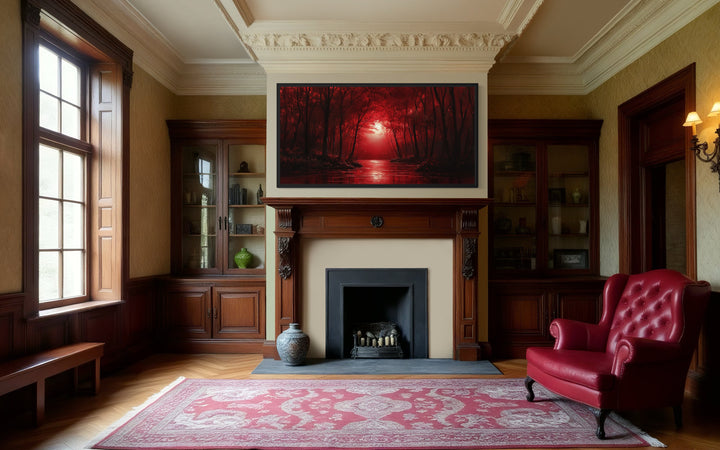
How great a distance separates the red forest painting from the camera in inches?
188

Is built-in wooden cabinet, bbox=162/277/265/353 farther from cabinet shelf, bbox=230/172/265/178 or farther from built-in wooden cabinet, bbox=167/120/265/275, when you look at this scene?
cabinet shelf, bbox=230/172/265/178

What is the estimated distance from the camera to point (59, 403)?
11.5 feet

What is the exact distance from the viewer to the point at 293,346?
445 cm

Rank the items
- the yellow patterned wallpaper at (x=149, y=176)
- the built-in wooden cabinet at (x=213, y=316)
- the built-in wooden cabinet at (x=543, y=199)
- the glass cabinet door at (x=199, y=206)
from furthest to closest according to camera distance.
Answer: the glass cabinet door at (x=199, y=206), the built-in wooden cabinet at (x=543, y=199), the built-in wooden cabinet at (x=213, y=316), the yellow patterned wallpaper at (x=149, y=176)

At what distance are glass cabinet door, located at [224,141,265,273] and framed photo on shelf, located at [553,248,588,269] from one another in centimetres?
357

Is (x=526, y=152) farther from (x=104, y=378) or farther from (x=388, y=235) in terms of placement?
(x=104, y=378)

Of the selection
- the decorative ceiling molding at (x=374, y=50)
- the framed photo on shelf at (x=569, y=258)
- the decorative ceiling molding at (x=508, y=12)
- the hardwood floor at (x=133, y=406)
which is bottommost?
the hardwood floor at (x=133, y=406)

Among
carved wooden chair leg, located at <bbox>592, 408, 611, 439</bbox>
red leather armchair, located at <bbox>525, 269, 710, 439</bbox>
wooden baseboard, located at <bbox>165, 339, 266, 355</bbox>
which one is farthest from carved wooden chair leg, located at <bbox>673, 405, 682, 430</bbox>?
wooden baseboard, located at <bbox>165, 339, 266, 355</bbox>

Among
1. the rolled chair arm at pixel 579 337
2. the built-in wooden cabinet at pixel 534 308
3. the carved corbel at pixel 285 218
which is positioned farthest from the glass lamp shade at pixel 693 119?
the carved corbel at pixel 285 218

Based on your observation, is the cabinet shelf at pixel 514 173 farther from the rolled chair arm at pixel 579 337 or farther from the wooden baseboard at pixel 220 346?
the wooden baseboard at pixel 220 346

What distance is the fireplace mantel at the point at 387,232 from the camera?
470 cm

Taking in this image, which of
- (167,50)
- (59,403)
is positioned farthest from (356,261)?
(167,50)

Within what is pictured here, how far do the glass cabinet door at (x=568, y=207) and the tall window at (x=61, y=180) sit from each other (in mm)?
5065

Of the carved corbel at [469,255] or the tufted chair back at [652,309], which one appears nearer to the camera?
the tufted chair back at [652,309]
